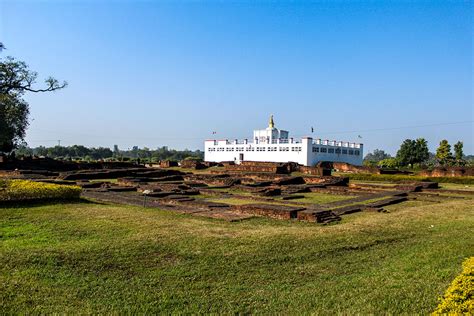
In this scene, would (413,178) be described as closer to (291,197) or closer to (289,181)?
(289,181)

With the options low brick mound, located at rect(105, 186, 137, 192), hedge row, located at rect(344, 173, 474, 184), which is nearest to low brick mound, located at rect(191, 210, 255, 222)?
low brick mound, located at rect(105, 186, 137, 192)

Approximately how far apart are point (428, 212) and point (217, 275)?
22.9 ft

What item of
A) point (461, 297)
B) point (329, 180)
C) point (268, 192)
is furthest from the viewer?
point (329, 180)

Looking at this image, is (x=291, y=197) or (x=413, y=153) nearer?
(x=291, y=197)

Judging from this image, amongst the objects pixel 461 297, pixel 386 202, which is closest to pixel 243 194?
pixel 386 202

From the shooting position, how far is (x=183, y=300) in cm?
366

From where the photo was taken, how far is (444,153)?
46.6 meters

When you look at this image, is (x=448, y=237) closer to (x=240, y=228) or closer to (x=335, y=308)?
(x=240, y=228)

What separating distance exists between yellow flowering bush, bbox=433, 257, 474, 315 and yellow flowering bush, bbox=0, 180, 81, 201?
854 cm

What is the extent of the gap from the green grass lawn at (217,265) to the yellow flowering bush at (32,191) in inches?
52.0

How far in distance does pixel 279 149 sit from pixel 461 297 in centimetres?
3832

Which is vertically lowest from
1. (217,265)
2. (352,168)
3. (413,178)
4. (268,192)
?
(217,265)

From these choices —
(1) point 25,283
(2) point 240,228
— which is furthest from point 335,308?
→ (2) point 240,228

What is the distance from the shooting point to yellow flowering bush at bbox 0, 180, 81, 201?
866cm
